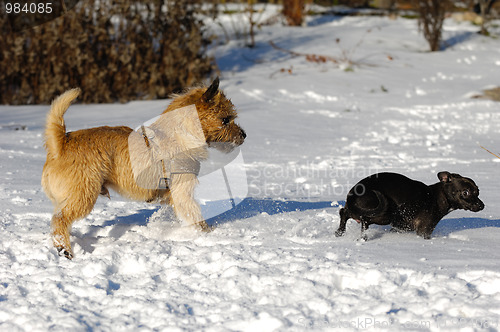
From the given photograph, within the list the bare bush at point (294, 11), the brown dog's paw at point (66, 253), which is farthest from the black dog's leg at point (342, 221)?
the bare bush at point (294, 11)

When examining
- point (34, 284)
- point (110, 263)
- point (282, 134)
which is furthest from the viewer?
point (282, 134)

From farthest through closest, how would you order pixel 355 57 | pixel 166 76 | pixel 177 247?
pixel 355 57 < pixel 166 76 < pixel 177 247

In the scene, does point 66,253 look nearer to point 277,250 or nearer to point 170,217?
point 170,217

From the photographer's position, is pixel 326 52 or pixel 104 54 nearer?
pixel 104 54

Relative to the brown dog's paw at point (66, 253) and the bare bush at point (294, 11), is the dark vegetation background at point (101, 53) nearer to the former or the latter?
the bare bush at point (294, 11)

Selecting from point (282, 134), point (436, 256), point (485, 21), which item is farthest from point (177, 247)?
point (485, 21)

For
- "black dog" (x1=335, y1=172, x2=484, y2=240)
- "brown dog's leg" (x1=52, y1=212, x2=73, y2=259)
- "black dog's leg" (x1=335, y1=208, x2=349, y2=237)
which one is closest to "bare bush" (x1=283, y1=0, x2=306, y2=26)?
"black dog" (x1=335, y1=172, x2=484, y2=240)

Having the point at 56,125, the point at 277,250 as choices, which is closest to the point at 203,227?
the point at 277,250

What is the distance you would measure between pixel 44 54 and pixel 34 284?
7624 millimetres

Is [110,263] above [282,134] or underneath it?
above

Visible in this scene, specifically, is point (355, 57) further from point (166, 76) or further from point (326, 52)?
point (166, 76)

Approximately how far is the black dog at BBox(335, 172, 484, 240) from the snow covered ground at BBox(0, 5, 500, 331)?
0.48 feet

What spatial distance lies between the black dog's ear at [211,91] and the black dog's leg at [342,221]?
4.11 ft

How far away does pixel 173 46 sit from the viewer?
34.6ft
